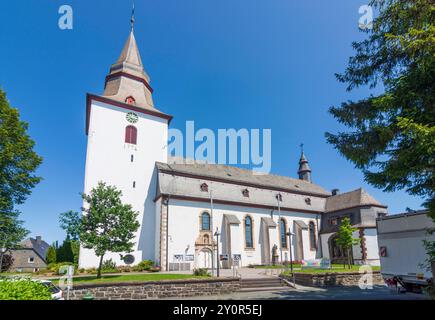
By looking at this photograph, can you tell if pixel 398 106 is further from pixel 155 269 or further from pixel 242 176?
pixel 242 176

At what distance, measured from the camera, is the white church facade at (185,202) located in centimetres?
2727

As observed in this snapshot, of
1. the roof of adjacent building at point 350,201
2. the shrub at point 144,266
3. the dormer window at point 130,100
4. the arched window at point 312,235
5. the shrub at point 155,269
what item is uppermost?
the dormer window at point 130,100

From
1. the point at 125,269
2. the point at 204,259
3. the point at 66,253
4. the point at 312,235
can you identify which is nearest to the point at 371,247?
the point at 312,235

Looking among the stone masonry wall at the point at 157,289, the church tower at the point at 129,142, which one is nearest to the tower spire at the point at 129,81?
the church tower at the point at 129,142

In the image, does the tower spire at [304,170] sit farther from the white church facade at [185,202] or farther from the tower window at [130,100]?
the tower window at [130,100]

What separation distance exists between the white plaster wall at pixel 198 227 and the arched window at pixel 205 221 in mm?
519

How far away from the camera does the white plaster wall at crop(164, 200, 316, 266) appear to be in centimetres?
2709

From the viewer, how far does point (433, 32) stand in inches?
291

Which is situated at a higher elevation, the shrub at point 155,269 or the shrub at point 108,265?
the shrub at point 108,265

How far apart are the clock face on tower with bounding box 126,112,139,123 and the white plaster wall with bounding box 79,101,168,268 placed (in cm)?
38

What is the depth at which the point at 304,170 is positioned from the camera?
4722 centimetres

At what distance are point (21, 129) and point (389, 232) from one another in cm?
2763
